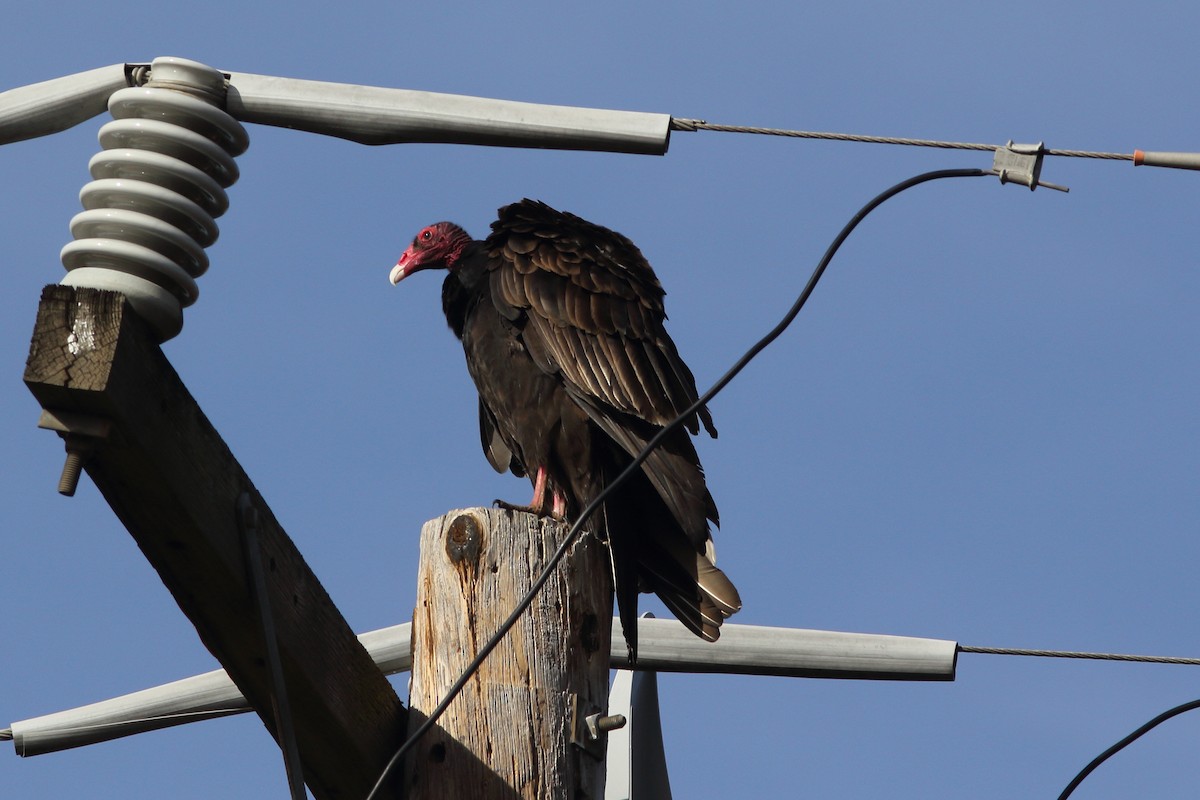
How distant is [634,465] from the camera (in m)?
2.68

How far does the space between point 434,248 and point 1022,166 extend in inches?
102

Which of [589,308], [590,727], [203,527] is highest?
[589,308]

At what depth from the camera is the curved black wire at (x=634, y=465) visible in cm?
252

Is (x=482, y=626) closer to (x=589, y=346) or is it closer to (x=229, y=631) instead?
(x=229, y=631)

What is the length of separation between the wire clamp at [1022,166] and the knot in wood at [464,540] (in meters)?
1.13

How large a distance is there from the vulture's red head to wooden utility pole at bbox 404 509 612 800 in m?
2.21

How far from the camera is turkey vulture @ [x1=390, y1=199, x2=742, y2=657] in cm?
343

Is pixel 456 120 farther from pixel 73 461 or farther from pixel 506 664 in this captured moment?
pixel 73 461

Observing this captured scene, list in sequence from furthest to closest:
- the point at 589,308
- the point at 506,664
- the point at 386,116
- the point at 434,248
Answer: the point at 434,248 < the point at 589,308 < the point at 386,116 < the point at 506,664

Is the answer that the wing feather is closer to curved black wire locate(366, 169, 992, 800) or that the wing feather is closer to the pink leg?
the pink leg

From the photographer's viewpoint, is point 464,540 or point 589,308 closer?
point 464,540

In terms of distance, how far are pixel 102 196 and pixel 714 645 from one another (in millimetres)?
2244

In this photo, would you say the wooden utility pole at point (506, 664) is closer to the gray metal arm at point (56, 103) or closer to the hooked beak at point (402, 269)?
the gray metal arm at point (56, 103)

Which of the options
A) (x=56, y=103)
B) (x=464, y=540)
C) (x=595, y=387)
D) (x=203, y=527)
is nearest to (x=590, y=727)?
(x=464, y=540)
